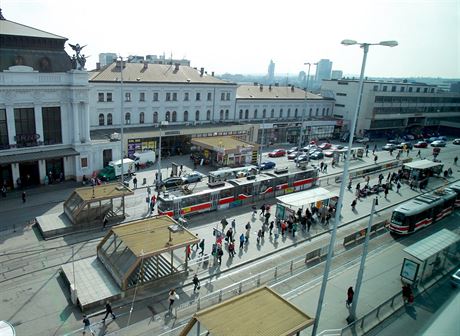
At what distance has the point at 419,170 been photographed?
4697 cm

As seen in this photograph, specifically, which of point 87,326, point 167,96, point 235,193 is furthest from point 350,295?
point 167,96

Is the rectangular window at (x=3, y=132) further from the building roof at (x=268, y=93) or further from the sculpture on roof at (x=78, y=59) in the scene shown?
the building roof at (x=268, y=93)

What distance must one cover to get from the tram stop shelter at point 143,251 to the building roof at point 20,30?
22.9 m

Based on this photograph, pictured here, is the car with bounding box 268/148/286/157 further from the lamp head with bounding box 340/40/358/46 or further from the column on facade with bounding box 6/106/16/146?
the lamp head with bounding box 340/40/358/46

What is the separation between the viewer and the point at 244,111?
211 feet

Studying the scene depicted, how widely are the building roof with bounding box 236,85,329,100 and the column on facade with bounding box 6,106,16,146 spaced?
37.0 metres

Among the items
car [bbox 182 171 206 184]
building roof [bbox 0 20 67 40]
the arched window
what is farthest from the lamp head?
the arched window

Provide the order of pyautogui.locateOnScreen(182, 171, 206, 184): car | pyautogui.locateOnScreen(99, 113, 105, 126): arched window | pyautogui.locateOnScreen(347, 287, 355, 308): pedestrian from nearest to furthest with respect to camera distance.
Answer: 1. pyautogui.locateOnScreen(347, 287, 355, 308): pedestrian
2. pyautogui.locateOnScreen(182, 171, 206, 184): car
3. pyautogui.locateOnScreen(99, 113, 105, 126): arched window

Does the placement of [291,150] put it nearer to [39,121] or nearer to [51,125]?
[51,125]

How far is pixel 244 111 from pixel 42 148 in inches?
1414

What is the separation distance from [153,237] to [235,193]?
46.3 ft

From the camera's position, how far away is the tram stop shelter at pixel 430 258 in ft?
75.0

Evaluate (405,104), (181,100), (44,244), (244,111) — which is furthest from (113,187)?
(405,104)

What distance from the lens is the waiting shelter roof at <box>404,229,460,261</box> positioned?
74.6 feet
